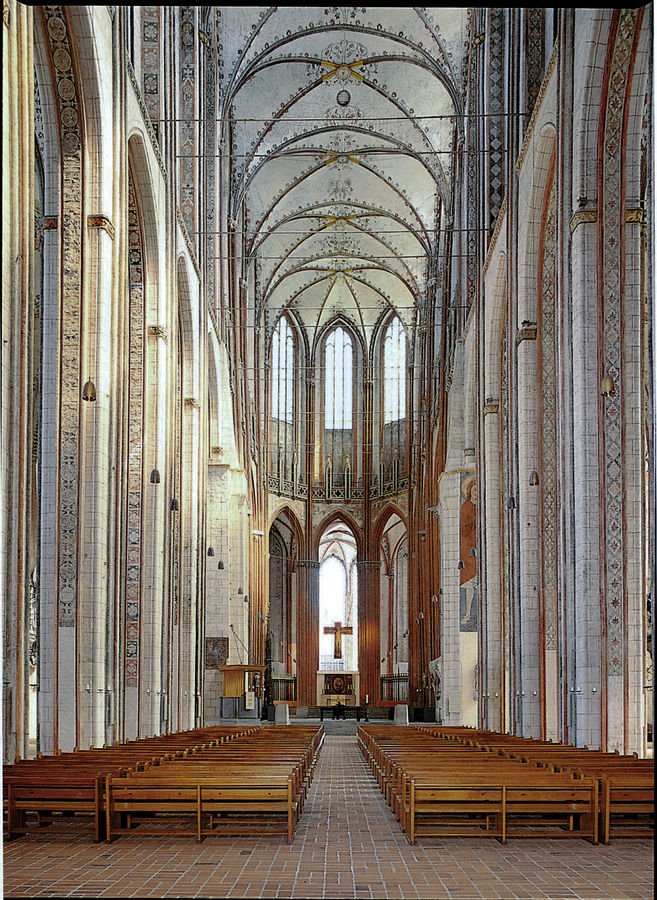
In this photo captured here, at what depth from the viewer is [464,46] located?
32.7m

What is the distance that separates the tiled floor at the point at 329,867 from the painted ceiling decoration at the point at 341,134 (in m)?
21.4

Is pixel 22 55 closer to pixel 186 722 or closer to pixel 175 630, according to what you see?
pixel 175 630

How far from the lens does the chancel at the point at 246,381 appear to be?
12.3 metres

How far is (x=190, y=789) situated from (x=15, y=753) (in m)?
3.48

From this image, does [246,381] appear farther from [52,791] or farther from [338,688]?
[52,791]

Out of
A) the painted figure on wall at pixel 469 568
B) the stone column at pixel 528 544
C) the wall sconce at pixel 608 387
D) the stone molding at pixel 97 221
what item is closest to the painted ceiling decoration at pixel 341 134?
the painted figure on wall at pixel 469 568

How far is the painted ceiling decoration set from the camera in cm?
3322

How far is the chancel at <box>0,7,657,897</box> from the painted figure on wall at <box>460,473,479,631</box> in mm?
A: 84

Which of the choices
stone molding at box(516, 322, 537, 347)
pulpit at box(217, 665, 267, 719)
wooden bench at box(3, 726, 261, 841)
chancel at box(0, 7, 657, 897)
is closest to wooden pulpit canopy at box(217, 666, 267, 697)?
pulpit at box(217, 665, 267, 719)

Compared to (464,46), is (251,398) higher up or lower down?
lower down

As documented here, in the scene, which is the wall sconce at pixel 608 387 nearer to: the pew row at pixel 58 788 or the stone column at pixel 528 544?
the stone column at pixel 528 544

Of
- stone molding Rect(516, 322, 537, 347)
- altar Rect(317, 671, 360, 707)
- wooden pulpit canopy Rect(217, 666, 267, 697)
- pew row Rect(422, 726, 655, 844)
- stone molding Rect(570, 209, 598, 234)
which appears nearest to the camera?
pew row Rect(422, 726, 655, 844)

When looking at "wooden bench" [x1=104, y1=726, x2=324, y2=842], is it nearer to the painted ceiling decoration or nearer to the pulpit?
the painted ceiling decoration

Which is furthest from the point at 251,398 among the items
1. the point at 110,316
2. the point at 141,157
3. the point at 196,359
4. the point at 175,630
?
the point at 110,316
